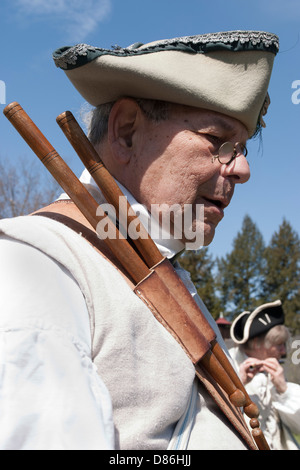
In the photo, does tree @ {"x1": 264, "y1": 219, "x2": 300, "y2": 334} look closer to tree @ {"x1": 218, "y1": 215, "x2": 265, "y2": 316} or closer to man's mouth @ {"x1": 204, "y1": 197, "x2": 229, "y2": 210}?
tree @ {"x1": 218, "y1": 215, "x2": 265, "y2": 316}

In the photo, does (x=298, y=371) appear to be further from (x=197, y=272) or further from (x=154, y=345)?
(x=197, y=272)

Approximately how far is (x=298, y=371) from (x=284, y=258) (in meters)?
39.5

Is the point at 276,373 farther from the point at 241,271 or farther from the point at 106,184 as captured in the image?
the point at 241,271

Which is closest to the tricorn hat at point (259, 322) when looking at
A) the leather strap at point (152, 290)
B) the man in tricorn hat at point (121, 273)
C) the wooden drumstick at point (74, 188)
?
the man in tricorn hat at point (121, 273)

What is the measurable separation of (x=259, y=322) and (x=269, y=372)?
0.59 m

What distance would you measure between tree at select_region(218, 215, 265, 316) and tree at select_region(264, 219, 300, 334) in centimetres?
145

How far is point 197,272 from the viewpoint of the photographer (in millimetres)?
33219

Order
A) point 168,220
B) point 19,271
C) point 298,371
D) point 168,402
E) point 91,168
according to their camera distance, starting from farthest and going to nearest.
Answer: point 298,371 → point 168,220 → point 91,168 → point 168,402 → point 19,271

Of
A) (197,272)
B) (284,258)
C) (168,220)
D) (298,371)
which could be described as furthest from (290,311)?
(168,220)

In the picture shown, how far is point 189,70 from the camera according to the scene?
6.17 ft

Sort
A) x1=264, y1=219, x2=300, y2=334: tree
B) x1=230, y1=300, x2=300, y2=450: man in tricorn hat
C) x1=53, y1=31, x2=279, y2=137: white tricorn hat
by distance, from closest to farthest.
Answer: x1=53, y1=31, x2=279, y2=137: white tricorn hat < x1=230, y1=300, x2=300, y2=450: man in tricorn hat < x1=264, y1=219, x2=300, y2=334: tree

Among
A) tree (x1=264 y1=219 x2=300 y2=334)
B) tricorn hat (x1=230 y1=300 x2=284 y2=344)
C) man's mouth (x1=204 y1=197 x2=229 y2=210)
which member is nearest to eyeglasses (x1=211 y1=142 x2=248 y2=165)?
man's mouth (x1=204 y1=197 x2=229 y2=210)

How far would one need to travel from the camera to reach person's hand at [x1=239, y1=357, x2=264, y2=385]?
194 inches

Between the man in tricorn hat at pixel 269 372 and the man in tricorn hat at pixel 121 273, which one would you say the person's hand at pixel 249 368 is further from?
the man in tricorn hat at pixel 121 273
